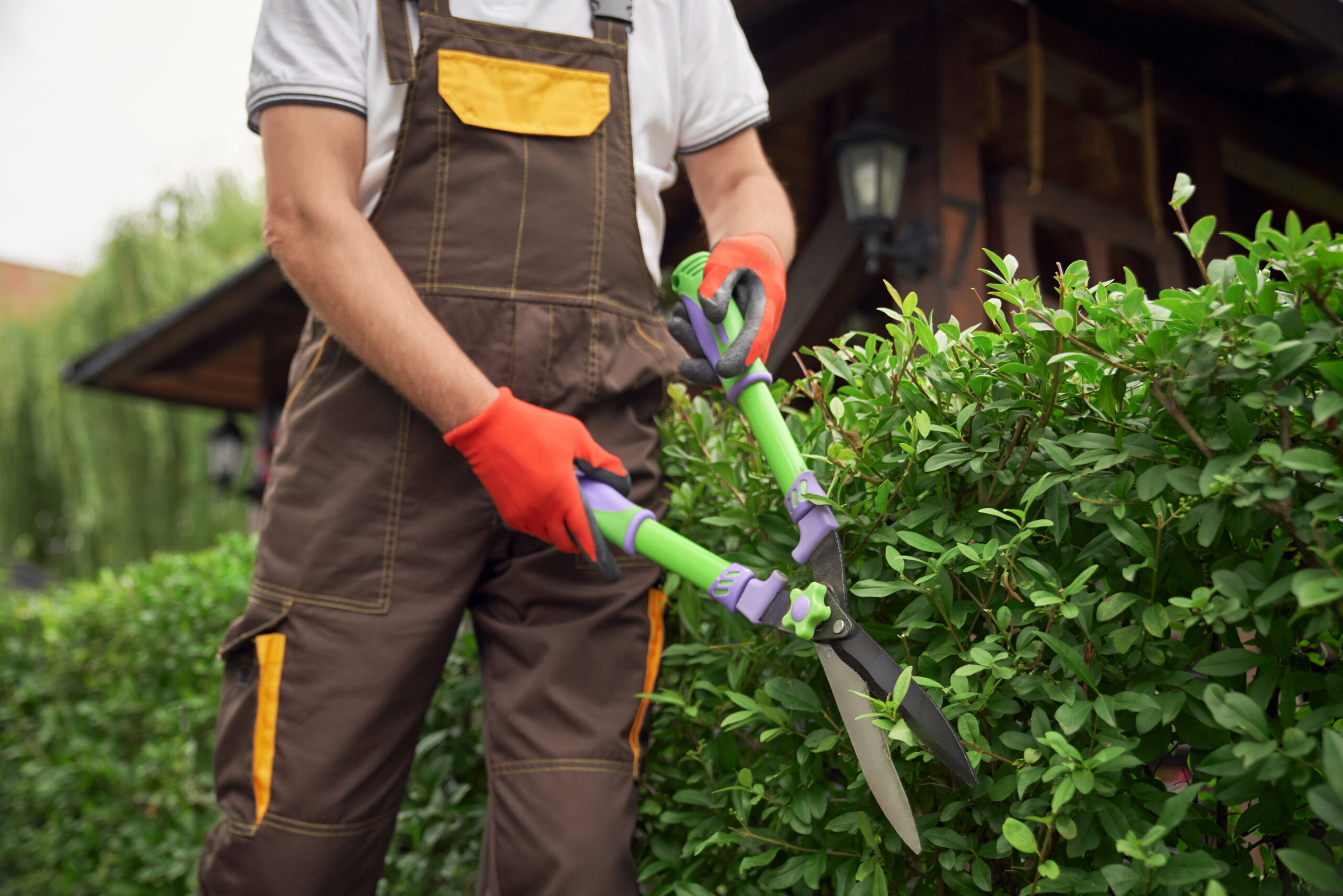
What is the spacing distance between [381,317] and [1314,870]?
3.69ft

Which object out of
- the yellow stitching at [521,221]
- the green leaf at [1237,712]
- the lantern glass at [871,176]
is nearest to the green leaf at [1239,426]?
the green leaf at [1237,712]

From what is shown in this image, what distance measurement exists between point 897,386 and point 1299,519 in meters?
0.46

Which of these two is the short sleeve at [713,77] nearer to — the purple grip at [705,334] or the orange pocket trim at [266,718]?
the purple grip at [705,334]

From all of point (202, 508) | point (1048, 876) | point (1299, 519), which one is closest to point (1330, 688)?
point (1299, 519)

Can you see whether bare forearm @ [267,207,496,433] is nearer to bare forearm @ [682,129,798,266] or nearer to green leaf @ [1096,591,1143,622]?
bare forearm @ [682,129,798,266]

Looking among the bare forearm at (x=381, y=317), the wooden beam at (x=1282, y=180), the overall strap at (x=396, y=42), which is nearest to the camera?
the bare forearm at (x=381, y=317)

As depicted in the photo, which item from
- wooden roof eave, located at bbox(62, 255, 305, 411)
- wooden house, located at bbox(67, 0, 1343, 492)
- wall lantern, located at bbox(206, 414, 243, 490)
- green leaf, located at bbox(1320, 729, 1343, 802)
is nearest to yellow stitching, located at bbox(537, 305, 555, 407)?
green leaf, located at bbox(1320, 729, 1343, 802)

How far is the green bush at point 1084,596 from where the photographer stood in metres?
0.82

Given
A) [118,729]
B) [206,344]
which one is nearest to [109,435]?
[206,344]

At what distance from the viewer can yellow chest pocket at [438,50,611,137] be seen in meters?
1.33

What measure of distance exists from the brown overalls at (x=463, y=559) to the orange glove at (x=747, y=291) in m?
0.19

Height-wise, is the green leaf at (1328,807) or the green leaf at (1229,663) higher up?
the green leaf at (1229,663)

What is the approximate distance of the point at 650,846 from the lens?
1365mm

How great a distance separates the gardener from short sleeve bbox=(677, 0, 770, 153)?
112 millimetres
